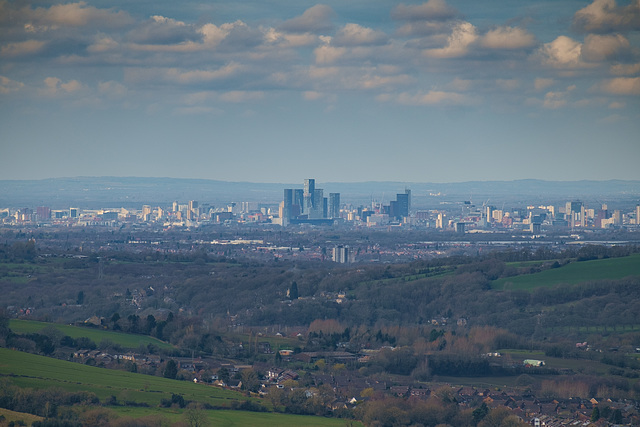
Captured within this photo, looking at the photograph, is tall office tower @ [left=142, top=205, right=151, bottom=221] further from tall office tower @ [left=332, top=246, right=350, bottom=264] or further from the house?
the house

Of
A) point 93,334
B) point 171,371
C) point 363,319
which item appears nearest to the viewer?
point 171,371

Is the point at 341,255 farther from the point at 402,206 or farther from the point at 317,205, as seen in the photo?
the point at 317,205

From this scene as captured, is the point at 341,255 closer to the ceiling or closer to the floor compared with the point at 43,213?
closer to the floor

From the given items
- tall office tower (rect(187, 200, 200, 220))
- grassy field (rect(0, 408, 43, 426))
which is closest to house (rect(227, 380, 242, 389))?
grassy field (rect(0, 408, 43, 426))

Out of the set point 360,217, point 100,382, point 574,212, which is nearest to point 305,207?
point 360,217

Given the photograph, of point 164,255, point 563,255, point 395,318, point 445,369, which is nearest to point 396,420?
point 445,369
